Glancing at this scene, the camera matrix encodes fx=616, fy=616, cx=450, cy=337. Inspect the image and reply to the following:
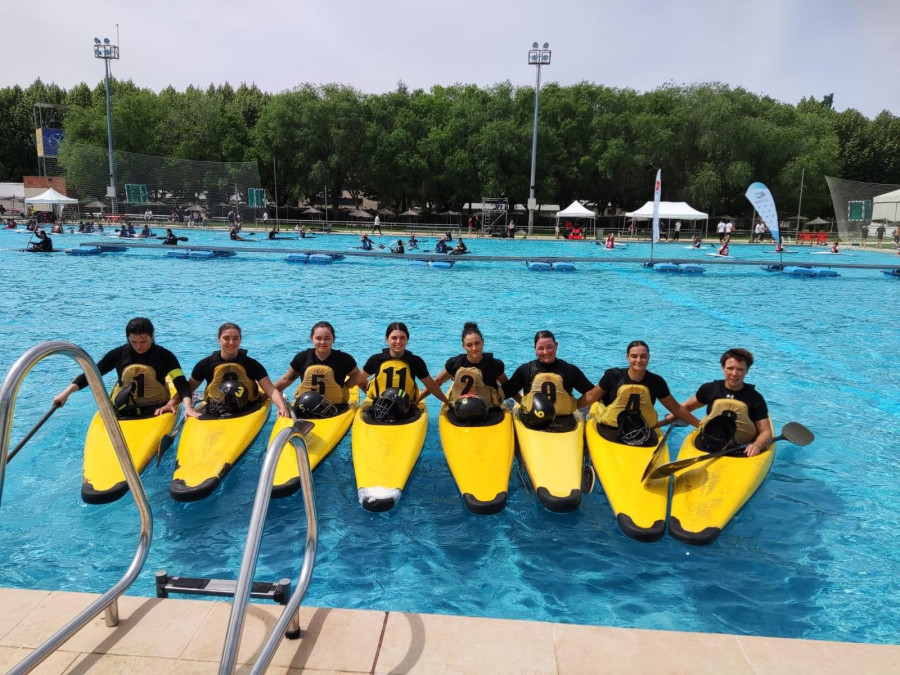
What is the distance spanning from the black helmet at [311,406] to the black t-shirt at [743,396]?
3.66 m

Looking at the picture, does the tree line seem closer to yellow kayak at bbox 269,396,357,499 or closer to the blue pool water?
the blue pool water

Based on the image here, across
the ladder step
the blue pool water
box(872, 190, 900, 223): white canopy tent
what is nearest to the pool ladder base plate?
the ladder step

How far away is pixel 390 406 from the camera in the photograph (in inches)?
233

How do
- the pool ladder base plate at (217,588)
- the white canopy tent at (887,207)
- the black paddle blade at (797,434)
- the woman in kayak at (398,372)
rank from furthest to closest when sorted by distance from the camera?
the white canopy tent at (887,207), the woman in kayak at (398,372), the black paddle blade at (797,434), the pool ladder base plate at (217,588)

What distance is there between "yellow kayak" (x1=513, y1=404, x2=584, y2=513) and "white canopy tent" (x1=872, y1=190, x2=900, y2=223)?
132 ft

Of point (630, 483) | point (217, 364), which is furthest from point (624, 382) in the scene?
point (217, 364)

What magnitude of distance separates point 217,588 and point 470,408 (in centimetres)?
304

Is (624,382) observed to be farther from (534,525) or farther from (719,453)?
(534,525)

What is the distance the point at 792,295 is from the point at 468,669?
18391 mm

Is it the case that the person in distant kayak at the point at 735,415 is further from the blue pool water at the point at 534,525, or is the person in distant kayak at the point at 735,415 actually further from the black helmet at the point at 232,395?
the black helmet at the point at 232,395

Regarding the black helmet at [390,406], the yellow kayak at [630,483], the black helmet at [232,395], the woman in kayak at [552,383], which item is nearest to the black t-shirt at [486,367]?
the woman in kayak at [552,383]

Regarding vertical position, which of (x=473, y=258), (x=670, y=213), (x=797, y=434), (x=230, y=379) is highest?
Result: (x=670, y=213)

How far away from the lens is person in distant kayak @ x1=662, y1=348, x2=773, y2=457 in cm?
548

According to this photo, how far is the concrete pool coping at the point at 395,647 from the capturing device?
9.25ft
